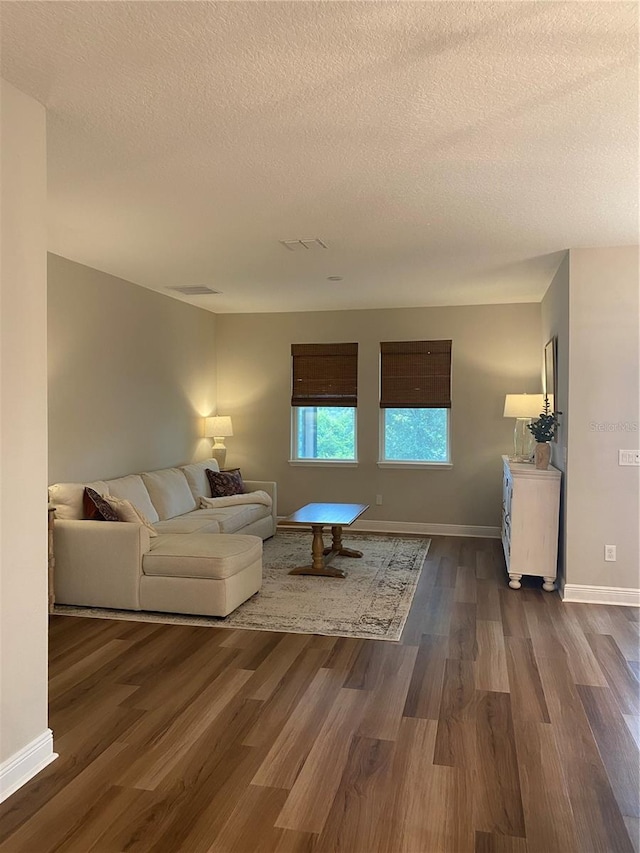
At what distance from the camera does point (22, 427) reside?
244 cm

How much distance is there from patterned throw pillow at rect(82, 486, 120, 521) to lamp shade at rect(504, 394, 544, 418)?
12.7 ft

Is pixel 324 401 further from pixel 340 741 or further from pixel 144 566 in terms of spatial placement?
pixel 340 741

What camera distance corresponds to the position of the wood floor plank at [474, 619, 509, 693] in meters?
3.37

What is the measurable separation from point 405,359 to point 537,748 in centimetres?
535

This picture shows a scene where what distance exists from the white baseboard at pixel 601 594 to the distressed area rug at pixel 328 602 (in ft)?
3.83

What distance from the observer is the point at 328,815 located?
2.26m

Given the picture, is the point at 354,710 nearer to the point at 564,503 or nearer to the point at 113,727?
the point at 113,727

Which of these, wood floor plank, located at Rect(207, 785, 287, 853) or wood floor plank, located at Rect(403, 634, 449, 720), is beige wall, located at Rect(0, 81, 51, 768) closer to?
wood floor plank, located at Rect(207, 785, 287, 853)

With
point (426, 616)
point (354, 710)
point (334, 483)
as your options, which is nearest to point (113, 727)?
point (354, 710)

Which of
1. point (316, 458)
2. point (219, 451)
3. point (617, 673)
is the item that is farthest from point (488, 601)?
point (219, 451)

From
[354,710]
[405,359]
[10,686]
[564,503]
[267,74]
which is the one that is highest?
[267,74]

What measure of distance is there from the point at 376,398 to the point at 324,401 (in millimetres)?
647

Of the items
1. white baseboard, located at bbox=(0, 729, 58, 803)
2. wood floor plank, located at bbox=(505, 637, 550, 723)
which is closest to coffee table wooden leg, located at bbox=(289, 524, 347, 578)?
wood floor plank, located at bbox=(505, 637, 550, 723)

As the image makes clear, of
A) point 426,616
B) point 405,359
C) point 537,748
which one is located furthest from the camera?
point 405,359
